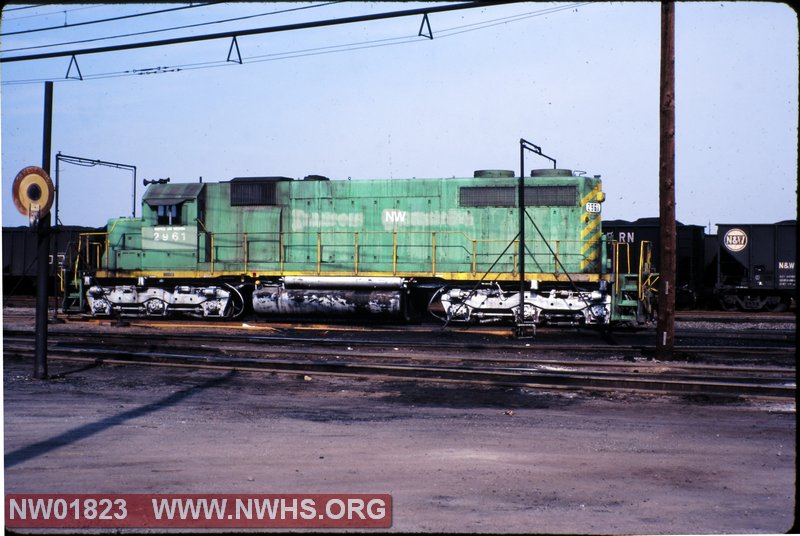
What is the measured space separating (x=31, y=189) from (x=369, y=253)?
11.3 m

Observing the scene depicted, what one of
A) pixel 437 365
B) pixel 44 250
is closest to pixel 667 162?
pixel 437 365

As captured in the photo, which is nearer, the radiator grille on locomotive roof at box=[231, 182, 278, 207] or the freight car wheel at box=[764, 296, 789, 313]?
the radiator grille on locomotive roof at box=[231, 182, 278, 207]

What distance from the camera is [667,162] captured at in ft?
44.1

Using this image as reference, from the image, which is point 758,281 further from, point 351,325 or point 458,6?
point 458,6

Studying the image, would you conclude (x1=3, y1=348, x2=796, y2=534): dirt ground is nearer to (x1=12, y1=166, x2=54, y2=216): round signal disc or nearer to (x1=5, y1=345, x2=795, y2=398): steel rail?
(x1=5, y1=345, x2=795, y2=398): steel rail

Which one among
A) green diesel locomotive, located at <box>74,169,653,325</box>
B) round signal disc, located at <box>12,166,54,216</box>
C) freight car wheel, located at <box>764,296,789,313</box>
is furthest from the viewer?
A: freight car wheel, located at <box>764,296,789,313</box>

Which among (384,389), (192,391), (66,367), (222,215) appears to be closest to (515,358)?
(384,389)

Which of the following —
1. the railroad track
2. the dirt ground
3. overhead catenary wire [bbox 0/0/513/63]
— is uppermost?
overhead catenary wire [bbox 0/0/513/63]

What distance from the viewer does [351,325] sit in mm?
19891

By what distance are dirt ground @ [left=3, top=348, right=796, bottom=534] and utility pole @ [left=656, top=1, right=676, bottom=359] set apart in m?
4.15

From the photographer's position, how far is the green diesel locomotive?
18.7 m

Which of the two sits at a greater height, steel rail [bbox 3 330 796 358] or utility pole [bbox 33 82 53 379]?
utility pole [bbox 33 82 53 379]

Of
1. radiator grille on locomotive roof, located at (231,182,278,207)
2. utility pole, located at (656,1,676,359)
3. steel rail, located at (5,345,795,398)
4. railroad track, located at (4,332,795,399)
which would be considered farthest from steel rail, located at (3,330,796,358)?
radiator grille on locomotive roof, located at (231,182,278,207)

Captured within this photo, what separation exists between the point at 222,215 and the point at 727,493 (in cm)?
1735
